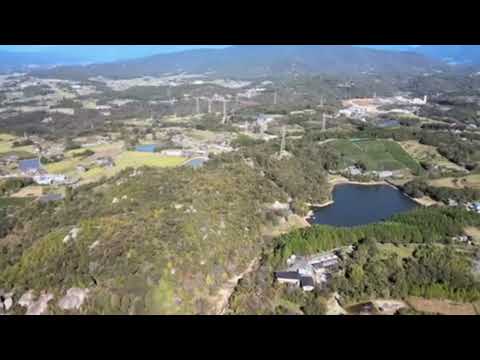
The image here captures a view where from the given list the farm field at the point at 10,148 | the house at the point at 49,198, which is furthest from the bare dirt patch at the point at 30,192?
the farm field at the point at 10,148

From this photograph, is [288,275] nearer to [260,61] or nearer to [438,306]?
[438,306]

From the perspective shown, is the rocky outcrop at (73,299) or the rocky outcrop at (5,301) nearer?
the rocky outcrop at (73,299)

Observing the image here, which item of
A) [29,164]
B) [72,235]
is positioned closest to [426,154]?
[72,235]

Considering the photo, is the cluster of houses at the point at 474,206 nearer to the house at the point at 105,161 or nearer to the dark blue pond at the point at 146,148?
the house at the point at 105,161
